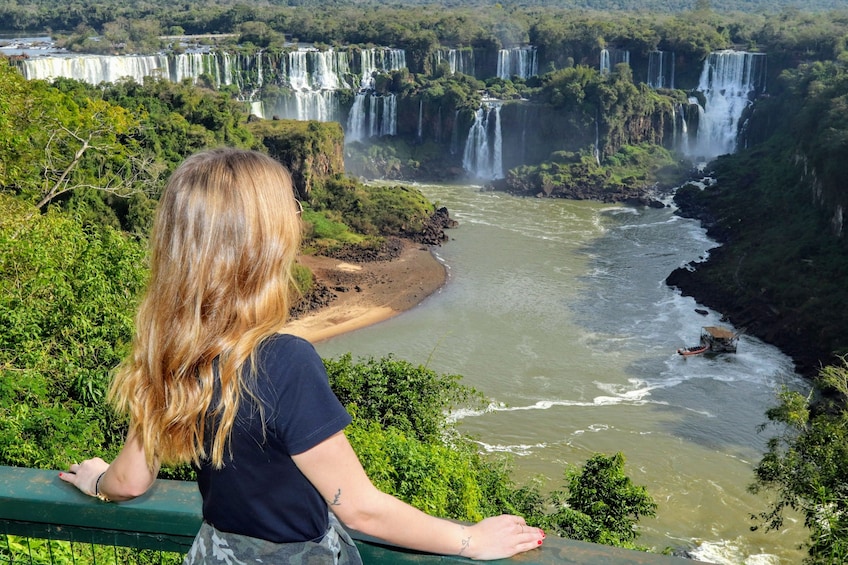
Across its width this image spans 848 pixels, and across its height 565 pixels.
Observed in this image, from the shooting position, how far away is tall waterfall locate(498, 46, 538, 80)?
5812 cm

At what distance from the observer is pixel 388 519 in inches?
67.7

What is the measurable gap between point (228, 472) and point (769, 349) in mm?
23731

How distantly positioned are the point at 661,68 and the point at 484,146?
1476cm

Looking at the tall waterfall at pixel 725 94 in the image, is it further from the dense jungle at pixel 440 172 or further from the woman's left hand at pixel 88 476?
the woman's left hand at pixel 88 476

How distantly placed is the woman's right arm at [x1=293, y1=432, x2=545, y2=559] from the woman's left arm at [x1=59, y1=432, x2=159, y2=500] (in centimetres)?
47

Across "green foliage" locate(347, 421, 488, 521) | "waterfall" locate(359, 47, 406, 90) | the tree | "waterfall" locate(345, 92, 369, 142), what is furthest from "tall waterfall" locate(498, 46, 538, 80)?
"green foliage" locate(347, 421, 488, 521)

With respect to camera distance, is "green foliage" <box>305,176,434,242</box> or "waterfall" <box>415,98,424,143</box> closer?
"green foliage" <box>305,176,434,242</box>

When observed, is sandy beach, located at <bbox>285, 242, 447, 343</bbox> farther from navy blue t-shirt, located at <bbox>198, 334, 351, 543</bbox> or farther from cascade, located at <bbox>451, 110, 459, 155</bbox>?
navy blue t-shirt, located at <bbox>198, 334, 351, 543</bbox>

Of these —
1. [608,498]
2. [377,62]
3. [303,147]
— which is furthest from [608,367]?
[377,62]

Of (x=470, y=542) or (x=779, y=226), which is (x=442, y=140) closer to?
(x=779, y=226)

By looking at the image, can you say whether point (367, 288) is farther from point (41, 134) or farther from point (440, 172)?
point (440, 172)

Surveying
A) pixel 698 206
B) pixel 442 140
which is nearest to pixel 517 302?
pixel 698 206

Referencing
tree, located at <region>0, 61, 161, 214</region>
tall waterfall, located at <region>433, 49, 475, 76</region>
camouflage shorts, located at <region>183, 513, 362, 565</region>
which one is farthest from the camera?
tall waterfall, located at <region>433, 49, 475, 76</region>

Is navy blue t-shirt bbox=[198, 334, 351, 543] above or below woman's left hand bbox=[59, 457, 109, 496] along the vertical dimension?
above
